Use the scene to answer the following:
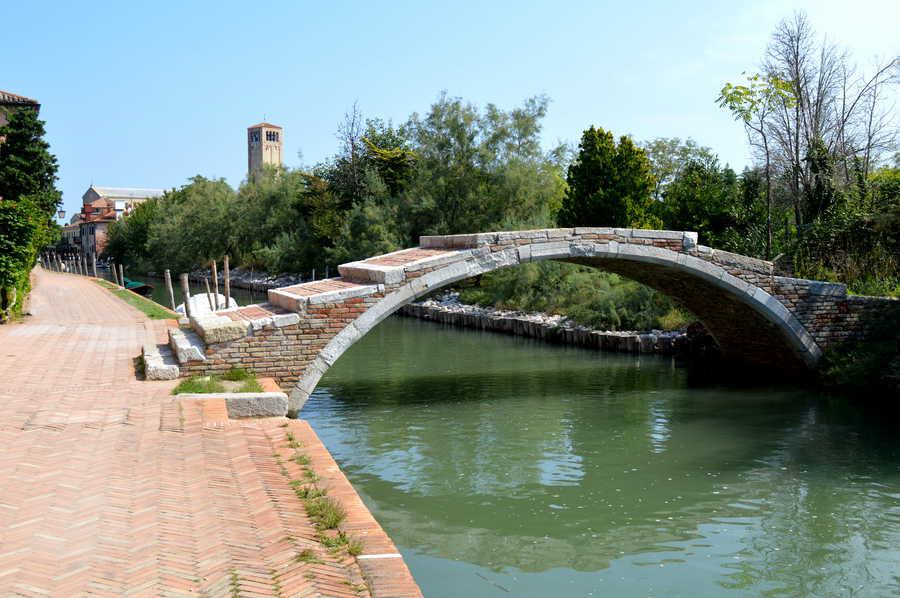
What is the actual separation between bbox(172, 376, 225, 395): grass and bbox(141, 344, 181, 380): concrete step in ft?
0.77

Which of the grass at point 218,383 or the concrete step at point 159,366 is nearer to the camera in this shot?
the grass at point 218,383

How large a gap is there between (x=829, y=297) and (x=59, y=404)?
12.0 meters

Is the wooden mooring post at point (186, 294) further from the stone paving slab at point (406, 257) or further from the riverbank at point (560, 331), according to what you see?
the riverbank at point (560, 331)

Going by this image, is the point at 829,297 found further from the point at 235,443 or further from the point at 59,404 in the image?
the point at 59,404

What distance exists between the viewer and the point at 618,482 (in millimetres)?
8594

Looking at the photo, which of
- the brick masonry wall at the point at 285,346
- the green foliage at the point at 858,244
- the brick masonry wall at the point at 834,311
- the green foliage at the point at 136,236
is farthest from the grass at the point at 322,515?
the green foliage at the point at 136,236

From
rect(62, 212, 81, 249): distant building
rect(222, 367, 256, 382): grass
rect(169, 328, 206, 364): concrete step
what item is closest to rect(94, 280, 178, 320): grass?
rect(169, 328, 206, 364): concrete step

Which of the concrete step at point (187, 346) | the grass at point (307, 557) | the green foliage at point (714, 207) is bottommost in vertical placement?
the grass at point (307, 557)

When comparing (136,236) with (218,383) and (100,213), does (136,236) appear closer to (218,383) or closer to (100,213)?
(100,213)

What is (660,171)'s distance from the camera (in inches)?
1750

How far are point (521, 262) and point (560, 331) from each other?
8.42 m

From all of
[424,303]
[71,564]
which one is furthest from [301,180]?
[71,564]

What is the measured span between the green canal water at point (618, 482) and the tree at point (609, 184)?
12051mm

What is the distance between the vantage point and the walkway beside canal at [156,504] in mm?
3773
